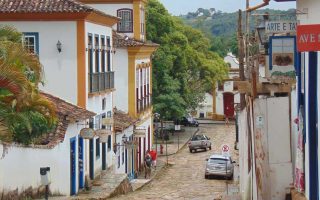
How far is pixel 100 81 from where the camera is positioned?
95.1 feet

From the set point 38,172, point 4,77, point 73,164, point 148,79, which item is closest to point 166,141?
point 148,79

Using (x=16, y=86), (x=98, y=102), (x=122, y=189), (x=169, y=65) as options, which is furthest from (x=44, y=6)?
(x=169, y=65)

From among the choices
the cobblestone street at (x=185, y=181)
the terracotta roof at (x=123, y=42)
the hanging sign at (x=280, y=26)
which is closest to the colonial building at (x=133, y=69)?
the terracotta roof at (x=123, y=42)

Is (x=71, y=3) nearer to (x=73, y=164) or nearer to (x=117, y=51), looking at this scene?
(x=73, y=164)

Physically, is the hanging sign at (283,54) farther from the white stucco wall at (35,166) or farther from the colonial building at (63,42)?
the colonial building at (63,42)

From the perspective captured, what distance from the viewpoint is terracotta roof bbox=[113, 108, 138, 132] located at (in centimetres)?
3453

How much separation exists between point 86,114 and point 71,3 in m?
3.66

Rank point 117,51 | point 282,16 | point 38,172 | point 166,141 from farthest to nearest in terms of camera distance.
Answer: point 166,141 < point 117,51 < point 38,172 < point 282,16

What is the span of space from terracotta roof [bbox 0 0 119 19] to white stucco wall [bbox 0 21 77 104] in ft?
1.76

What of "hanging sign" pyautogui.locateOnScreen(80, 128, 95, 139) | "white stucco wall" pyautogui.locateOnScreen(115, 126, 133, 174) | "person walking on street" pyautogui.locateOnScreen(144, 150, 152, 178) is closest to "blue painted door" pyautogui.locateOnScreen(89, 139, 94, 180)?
"hanging sign" pyautogui.locateOnScreen(80, 128, 95, 139)

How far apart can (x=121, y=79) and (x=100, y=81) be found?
36.8 ft

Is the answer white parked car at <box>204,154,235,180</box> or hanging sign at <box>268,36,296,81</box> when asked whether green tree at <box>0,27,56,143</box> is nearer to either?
hanging sign at <box>268,36,296,81</box>

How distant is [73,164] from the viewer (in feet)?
79.1

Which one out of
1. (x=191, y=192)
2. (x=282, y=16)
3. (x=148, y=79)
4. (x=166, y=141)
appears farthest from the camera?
(x=166, y=141)
